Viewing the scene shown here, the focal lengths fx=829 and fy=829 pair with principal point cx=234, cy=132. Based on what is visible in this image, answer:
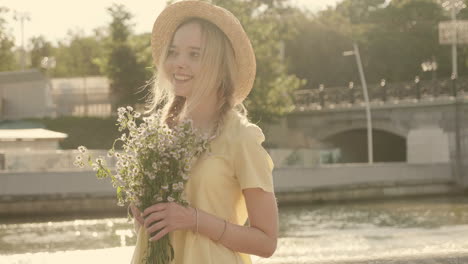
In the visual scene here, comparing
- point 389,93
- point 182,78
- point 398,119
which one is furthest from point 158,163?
point 389,93

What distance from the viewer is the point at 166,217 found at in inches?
93.1

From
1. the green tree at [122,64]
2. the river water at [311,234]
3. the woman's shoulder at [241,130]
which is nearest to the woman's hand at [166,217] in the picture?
the woman's shoulder at [241,130]

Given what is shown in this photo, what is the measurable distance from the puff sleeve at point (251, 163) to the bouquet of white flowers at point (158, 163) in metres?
0.11

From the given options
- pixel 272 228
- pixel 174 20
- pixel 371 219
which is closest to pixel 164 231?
pixel 272 228

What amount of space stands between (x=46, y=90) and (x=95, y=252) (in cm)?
2518

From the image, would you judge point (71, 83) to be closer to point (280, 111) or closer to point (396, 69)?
point (280, 111)

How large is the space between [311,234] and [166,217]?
18.1m

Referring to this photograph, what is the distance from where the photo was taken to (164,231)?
7.75ft

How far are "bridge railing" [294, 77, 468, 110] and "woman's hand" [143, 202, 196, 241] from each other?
Answer: 3577 cm

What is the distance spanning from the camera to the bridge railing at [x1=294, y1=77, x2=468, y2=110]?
37.2m

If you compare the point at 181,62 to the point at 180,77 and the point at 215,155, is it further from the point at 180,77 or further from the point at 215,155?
the point at 215,155

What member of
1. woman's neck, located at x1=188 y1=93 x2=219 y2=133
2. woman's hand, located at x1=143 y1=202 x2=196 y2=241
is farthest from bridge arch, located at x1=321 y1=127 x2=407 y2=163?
woman's hand, located at x1=143 y1=202 x2=196 y2=241

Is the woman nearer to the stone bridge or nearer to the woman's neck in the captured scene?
the woman's neck

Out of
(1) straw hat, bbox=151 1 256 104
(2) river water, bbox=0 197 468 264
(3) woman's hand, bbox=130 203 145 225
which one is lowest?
(2) river water, bbox=0 197 468 264
